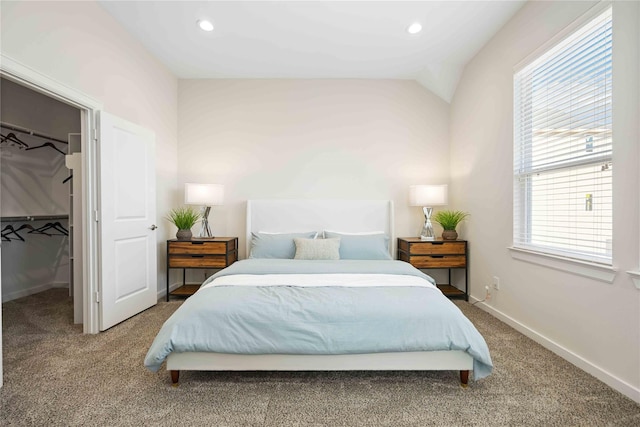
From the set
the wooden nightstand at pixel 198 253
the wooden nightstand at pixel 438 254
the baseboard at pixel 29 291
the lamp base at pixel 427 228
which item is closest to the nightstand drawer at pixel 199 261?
the wooden nightstand at pixel 198 253

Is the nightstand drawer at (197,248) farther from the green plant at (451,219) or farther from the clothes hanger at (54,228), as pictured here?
the green plant at (451,219)

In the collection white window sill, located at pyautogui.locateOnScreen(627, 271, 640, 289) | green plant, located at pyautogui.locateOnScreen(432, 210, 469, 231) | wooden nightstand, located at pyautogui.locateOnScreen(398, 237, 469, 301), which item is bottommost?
wooden nightstand, located at pyautogui.locateOnScreen(398, 237, 469, 301)

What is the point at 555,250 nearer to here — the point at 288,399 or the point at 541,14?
the point at 541,14

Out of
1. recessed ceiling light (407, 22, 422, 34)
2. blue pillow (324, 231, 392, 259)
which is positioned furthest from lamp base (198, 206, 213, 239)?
recessed ceiling light (407, 22, 422, 34)

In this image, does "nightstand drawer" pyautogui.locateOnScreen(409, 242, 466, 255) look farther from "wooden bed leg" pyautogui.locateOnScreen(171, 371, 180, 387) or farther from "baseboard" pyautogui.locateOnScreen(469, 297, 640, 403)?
"wooden bed leg" pyautogui.locateOnScreen(171, 371, 180, 387)

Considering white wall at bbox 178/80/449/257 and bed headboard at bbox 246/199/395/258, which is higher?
white wall at bbox 178/80/449/257

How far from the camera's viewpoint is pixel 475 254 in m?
3.34

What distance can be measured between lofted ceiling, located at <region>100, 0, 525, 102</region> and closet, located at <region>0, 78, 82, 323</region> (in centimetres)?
155

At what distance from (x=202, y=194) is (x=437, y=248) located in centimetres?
285

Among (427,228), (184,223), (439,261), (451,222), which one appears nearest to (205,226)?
(184,223)

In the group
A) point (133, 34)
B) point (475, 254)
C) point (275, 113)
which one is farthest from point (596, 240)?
point (133, 34)

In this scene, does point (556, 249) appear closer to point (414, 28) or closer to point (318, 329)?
point (318, 329)

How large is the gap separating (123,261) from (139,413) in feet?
5.54

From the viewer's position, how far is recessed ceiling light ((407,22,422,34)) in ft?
9.08
